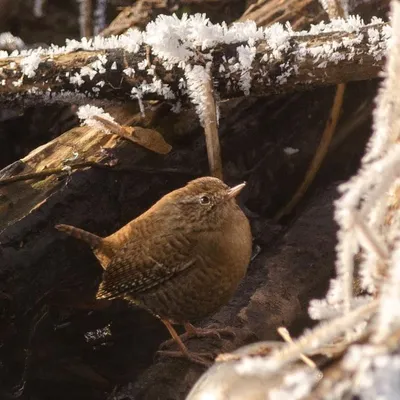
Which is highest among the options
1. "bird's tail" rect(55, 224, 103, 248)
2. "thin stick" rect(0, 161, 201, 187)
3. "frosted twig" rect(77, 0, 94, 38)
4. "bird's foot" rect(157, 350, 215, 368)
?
"frosted twig" rect(77, 0, 94, 38)

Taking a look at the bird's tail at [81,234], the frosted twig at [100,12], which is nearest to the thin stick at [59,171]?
the bird's tail at [81,234]

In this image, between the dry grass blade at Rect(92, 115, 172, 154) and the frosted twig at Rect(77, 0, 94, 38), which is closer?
the dry grass blade at Rect(92, 115, 172, 154)

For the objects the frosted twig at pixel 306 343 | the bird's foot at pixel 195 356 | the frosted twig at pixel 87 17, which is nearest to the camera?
the frosted twig at pixel 306 343

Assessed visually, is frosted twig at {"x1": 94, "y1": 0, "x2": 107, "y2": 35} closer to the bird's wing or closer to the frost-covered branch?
the frost-covered branch

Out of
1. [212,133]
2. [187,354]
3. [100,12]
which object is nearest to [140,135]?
[212,133]

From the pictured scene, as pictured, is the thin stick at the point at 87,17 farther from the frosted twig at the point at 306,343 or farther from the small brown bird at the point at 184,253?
the frosted twig at the point at 306,343

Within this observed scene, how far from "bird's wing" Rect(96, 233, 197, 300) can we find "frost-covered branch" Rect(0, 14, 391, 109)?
66 centimetres

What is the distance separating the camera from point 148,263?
95.3 inches

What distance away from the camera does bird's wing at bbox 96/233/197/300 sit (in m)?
2.40

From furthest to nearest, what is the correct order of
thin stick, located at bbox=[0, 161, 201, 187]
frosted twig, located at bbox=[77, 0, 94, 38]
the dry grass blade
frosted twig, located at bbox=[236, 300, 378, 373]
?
1. frosted twig, located at bbox=[77, 0, 94, 38]
2. the dry grass blade
3. thin stick, located at bbox=[0, 161, 201, 187]
4. frosted twig, located at bbox=[236, 300, 378, 373]

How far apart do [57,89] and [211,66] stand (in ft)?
2.18

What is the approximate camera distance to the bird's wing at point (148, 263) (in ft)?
7.89

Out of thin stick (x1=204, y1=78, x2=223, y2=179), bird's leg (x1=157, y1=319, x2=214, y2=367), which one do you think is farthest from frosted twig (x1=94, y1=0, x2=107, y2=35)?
bird's leg (x1=157, y1=319, x2=214, y2=367)

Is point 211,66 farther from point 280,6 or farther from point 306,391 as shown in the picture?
point 306,391
